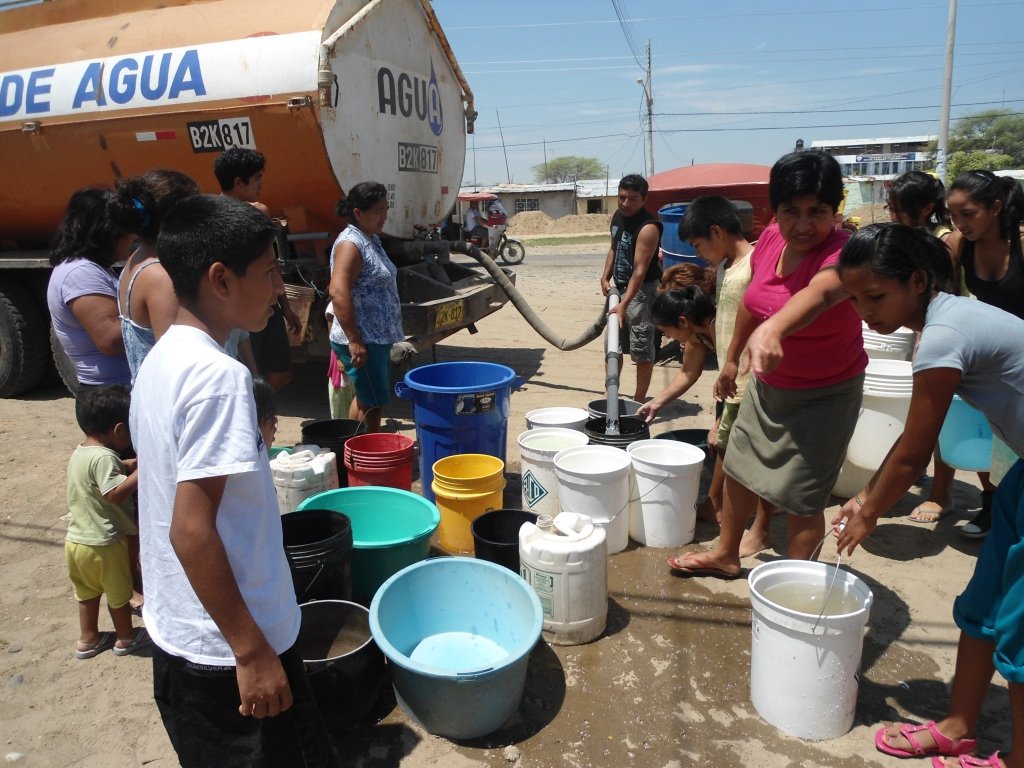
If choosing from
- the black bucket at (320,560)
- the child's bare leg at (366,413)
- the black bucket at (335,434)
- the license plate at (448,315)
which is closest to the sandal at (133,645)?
the black bucket at (320,560)

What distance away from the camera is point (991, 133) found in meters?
57.6

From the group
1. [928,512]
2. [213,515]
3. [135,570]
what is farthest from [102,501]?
[928,512]

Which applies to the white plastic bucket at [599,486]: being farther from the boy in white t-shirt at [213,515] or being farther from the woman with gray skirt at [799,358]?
the boy in white t-shirt at [213,515]

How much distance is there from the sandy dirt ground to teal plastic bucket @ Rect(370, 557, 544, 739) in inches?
5.0

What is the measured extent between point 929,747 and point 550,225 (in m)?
32.4

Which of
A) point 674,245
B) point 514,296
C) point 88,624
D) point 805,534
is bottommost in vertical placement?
point 88,624

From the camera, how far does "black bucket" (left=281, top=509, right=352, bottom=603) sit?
2.64m

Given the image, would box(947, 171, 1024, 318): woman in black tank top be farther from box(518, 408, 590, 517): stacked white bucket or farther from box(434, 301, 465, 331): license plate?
box(434, 301, 465, 331): license plate

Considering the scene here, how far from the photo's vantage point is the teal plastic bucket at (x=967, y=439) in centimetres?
381

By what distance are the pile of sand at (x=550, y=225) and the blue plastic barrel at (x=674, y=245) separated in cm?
2560

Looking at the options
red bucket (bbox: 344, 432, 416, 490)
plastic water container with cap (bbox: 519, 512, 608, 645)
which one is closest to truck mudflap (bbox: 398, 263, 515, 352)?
red bucket (bbox: 344, 432, 416, 490)

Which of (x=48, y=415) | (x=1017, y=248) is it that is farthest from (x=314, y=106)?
(x=1017, y=248)

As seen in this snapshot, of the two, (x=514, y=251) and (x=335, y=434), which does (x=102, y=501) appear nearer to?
(x=335, y=434)

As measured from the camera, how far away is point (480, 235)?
31.0 ft
